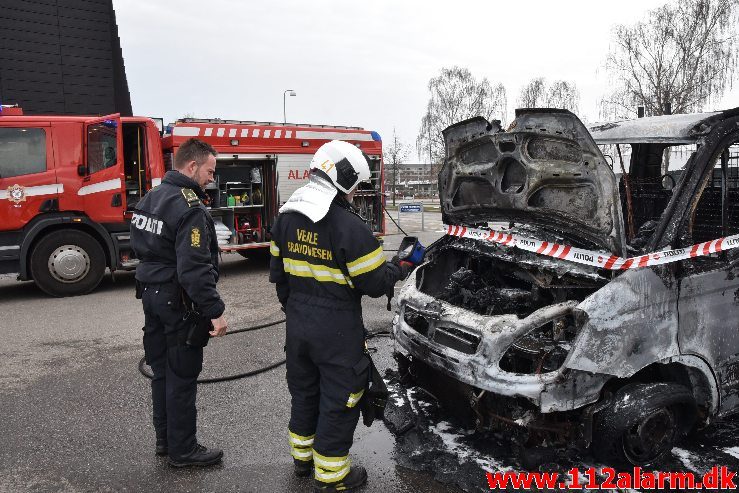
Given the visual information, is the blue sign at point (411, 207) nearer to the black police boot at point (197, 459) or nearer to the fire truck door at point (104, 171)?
the fire truck door at point (104, 171)

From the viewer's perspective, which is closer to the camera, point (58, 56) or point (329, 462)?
point (329, 462)

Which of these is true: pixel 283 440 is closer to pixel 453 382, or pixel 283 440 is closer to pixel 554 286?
pixel 453 382

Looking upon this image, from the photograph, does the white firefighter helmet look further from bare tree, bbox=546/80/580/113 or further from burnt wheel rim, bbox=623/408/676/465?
bare tree, bbox=546/80/580/113

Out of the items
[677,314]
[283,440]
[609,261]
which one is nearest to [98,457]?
[283,440]

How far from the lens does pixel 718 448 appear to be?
3.29 m

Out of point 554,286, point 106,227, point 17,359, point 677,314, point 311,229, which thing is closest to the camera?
point 311,229

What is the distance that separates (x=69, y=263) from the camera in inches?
315

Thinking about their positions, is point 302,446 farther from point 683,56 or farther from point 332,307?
point 683,56

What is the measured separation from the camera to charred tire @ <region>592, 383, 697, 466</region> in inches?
113

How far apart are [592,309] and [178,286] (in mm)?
2221

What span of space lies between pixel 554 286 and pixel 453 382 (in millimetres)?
813

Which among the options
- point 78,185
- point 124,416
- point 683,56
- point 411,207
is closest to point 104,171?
point 78,185

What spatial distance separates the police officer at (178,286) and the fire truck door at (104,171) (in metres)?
5.51

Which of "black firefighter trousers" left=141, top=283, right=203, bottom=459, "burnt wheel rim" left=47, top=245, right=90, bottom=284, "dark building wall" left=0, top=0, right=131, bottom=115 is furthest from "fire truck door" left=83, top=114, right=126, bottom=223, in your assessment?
"dark building wall" left=0, top=0, right=131, bottom=115
